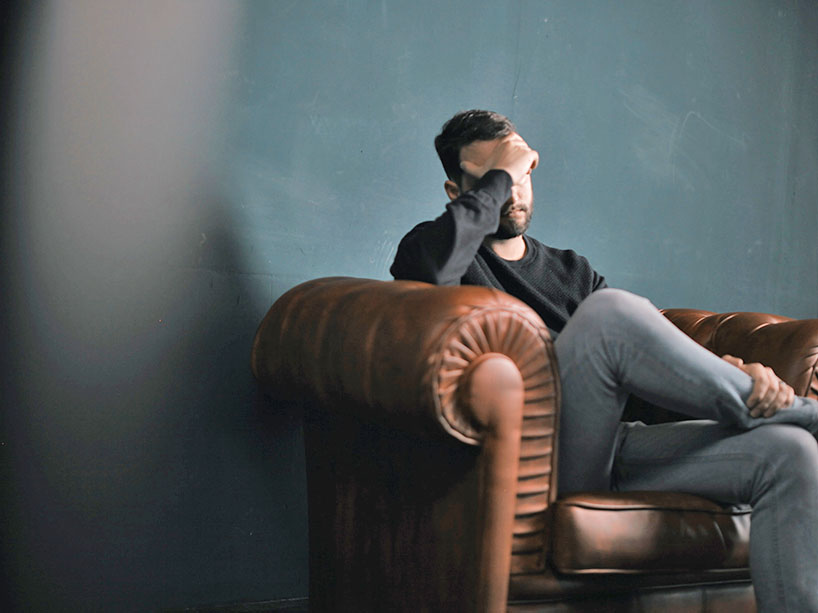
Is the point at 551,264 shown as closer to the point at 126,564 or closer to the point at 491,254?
the point at 491,254

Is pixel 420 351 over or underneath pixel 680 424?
over

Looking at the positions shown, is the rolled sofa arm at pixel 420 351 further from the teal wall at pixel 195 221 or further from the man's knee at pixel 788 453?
the teal wall at pixel 195 221

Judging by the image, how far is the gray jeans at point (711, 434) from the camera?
1127 mm

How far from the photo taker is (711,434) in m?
1.28

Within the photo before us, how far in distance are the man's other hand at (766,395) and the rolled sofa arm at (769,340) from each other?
29 cm

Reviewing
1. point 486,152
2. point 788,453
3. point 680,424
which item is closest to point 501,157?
point 486,152

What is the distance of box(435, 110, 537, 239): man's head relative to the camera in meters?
1.66

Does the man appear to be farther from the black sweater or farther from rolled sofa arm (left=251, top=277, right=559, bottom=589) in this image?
rolled sofa arm (left=251, top=277, right=559, bottom=589)

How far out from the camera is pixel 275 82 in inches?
68.9

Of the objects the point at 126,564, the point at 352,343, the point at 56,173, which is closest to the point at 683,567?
the point at 352,343

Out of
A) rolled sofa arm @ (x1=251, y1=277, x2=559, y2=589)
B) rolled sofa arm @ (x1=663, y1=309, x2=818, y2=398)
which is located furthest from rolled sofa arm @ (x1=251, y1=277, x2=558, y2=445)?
rolled sofa arm @ (x1=663, y1=309, x2=818, y2=398)

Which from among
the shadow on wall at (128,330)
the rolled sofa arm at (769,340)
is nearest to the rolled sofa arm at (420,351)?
the shadow on wall at (128,330)

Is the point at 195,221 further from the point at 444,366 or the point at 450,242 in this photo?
the point at 444,366

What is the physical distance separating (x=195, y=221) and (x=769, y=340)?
49.0 inches
